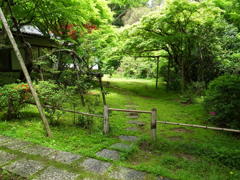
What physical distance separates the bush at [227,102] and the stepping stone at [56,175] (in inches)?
156

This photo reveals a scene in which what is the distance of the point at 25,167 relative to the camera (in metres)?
2.51

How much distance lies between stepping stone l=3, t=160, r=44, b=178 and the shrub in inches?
87.1

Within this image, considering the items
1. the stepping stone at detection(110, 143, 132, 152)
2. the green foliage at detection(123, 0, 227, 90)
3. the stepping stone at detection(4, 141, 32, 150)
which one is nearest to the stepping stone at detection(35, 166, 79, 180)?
the stepping stone at detection(4, 141, 32, 150)

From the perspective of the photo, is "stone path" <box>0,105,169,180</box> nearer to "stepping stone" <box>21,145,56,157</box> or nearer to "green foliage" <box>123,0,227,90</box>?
"stepping stone" <box>21,145,56,157</box>

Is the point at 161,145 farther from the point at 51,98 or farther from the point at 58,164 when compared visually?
the point at 51,98

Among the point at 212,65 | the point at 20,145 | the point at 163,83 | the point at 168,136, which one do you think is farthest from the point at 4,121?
the point at 163,83

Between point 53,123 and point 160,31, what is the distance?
7.72 meters

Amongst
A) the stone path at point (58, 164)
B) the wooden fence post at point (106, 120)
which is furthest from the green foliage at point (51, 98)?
the stone path at point (58, 164)

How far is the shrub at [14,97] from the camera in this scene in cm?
427

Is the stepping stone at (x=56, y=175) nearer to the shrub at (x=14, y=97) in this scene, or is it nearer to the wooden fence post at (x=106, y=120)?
the wooden fence post at (x=106, y=120)

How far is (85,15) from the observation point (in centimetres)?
673

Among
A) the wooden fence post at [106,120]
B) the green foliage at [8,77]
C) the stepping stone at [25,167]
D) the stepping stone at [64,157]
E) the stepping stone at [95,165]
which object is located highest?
the green foliage at [8,77]

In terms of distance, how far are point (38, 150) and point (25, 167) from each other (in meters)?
0.58

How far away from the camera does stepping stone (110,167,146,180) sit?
241 centimetres
